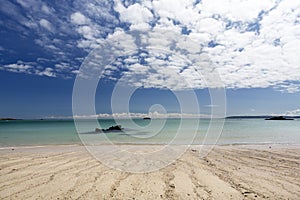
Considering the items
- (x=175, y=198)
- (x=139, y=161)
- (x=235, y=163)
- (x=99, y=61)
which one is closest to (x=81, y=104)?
(x=99, y=61)

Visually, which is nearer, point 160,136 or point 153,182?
point 153,182

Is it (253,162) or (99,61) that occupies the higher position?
(99,61)

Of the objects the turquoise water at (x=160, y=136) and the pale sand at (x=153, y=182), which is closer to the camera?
the pale sand at (x=153, y=182)

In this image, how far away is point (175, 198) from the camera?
5.58 m

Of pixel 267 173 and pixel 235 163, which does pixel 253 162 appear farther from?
pixel 267 173

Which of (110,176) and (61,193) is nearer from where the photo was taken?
(61,193)

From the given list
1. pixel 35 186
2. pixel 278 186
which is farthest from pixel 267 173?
pixel 35 186

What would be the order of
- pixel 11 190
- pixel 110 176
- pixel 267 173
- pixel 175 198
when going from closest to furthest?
pixel 175 198 → pixel 11 190 → pixel 110 176 → pixel 267 173

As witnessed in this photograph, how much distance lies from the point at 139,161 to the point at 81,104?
12.7 ft

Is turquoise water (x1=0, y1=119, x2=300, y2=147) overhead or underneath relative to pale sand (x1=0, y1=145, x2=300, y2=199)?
underneath

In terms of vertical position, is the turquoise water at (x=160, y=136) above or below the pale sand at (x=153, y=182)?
below

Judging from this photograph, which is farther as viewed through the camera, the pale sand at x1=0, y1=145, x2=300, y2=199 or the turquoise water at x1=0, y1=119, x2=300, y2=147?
the turquoise water at x1=0, y1=119, x2=300, y2=147

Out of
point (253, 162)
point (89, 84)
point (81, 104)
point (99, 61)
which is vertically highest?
point (99, 61)

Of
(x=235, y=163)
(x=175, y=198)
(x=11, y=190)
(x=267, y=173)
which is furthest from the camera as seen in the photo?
(x=235, y=163)
